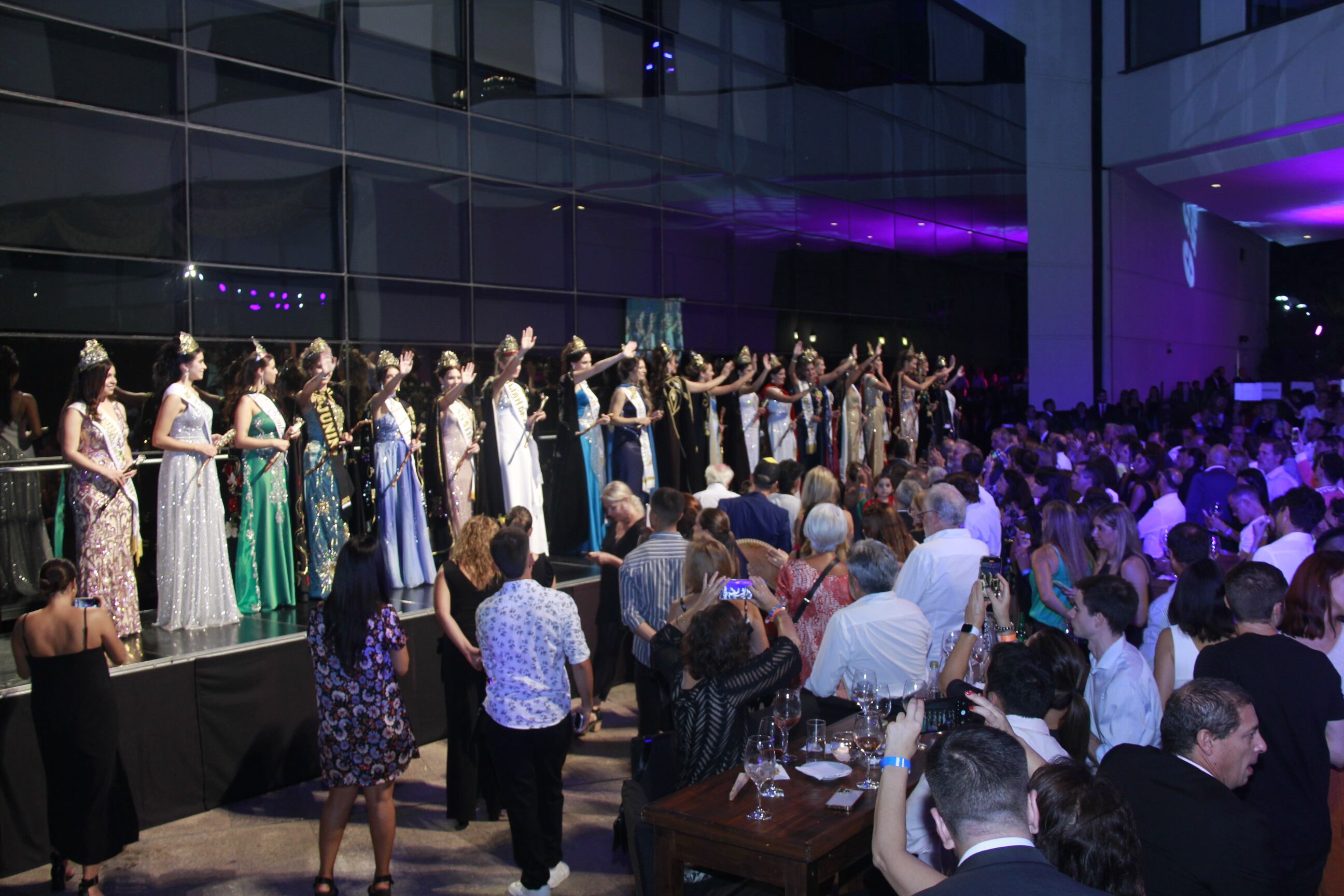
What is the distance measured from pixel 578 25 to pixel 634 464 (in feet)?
14.2

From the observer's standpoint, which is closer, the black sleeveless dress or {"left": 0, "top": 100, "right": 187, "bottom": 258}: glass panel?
the black sleeveless dress

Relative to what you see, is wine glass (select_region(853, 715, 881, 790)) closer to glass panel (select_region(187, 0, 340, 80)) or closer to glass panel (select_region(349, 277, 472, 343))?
glass panel (select_region(349, 277, 472, 343))

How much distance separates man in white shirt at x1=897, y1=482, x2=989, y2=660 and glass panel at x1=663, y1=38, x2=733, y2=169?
749cm

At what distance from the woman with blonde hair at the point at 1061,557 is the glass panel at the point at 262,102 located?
595 cm

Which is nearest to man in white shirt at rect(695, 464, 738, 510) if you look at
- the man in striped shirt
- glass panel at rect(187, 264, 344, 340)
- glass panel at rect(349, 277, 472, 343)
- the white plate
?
the man in striped shirt

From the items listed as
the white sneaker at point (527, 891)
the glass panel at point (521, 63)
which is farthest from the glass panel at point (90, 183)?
the white sneaker at point (527, 891)

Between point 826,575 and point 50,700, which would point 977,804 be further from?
point 50,700

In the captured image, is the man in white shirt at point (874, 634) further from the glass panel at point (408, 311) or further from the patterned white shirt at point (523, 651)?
the glass panel at point (408, 311)

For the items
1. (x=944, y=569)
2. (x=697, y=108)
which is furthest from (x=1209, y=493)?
(x=697, y=108)

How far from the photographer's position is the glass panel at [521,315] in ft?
30.0

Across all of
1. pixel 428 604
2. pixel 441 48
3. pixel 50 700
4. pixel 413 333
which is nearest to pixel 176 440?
pixel 428 604

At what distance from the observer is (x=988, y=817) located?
1.89 metres

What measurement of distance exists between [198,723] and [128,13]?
15.3ft

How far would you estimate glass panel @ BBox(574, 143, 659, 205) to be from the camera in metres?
10.1
